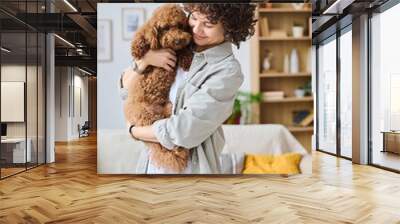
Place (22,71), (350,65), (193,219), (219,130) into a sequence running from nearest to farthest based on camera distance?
(193,219) → (219,130) → (22,71) → (350,65)

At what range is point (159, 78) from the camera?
536 centimetres

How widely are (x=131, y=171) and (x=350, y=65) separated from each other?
4889mm

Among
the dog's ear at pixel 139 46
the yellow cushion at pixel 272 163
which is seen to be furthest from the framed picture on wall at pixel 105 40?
the yellow cushion at pixel 272 163

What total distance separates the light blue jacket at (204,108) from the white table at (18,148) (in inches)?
87.1

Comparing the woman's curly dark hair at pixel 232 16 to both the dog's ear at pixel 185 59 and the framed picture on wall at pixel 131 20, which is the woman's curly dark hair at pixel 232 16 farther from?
the framed picture on wall at pixel 131 20

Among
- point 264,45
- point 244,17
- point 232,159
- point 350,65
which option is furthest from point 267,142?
point 350,65

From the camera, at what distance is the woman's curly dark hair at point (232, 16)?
5387 mm

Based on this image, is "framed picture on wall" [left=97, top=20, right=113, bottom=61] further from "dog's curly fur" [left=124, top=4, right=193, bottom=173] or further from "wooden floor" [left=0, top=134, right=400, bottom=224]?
"wooden floor" [left=0, top=134, right=400, bottom=224]

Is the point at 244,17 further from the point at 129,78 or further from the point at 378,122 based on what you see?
the point at 378,122

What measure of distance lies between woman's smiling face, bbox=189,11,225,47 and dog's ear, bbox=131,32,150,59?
642mm

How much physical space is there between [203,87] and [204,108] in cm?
26

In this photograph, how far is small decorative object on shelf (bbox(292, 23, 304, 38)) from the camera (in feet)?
18.4

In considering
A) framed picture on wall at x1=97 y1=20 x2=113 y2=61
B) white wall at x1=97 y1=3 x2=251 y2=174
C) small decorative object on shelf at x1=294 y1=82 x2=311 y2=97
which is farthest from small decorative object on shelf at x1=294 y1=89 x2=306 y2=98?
framed picture on wall at x1=97 y1=20 x2=113 y2=61

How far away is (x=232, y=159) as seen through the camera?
5.52 metres
